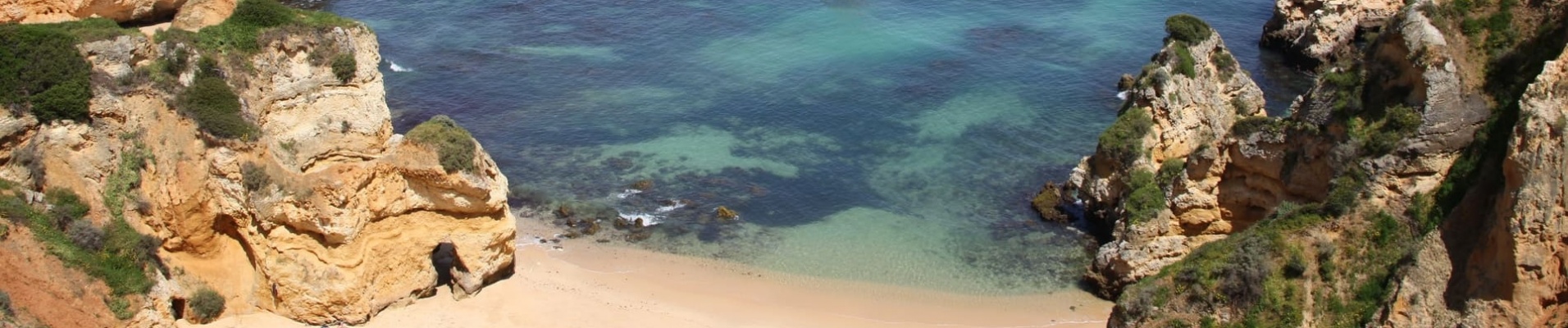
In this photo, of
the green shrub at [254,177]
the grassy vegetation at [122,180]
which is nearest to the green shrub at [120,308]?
the grassy vegetation at [122,180]

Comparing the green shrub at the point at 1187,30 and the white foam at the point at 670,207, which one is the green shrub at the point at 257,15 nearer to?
the white foam at the point at 670,207

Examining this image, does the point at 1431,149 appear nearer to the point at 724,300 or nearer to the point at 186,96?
the point at 724,300

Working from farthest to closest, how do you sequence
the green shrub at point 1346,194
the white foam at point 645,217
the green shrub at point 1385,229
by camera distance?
the white foam at point 645,217, the green shrub at point 1346,194, the green shrub at point 1385,229

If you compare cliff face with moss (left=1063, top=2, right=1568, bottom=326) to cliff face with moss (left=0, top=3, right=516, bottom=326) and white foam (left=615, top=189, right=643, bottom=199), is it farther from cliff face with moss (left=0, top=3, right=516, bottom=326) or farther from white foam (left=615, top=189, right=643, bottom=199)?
white foam (left=615, top=189, right=643, bottom=199)

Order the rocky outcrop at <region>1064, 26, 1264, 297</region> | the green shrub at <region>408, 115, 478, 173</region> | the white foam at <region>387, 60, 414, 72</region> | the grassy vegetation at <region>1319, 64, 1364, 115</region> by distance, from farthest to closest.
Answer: the white foam at <region>387, 60, 414, 72</region> → the rocky outcrop at <region>1064, 26, 1264, 297</region> → the green shrub at <region>408, 115, 478, 173</region> → the grassy vegetation at <region>1319, 64, 1364, 115</region>

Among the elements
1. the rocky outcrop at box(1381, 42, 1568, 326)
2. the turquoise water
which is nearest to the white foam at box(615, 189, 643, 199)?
the turquoise water

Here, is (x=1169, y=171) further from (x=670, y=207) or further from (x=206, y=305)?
(x=206, y=305)

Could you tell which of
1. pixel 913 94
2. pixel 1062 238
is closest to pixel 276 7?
pixel 1062 238
